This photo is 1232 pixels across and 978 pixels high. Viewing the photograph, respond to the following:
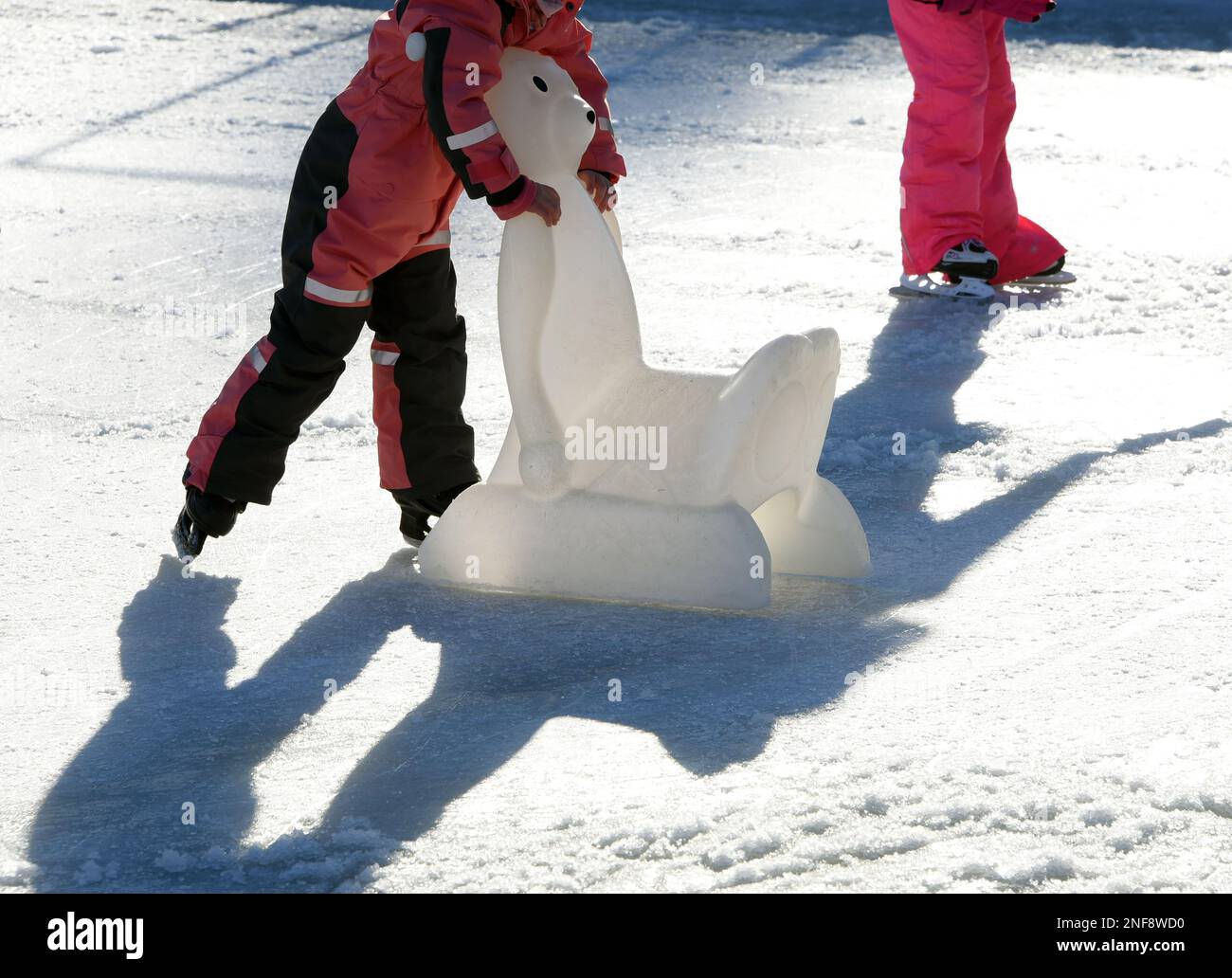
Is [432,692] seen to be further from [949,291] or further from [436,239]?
[949,291]

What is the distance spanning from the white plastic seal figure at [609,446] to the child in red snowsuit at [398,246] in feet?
0.33

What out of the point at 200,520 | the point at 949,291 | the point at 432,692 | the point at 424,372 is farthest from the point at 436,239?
the point at 949,291

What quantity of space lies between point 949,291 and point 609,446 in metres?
2.02

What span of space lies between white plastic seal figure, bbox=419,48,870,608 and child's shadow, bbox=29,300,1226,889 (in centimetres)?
6

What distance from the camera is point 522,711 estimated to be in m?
2.48

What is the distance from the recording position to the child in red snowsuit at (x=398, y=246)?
264 cm

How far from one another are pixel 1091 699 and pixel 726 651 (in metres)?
0.55

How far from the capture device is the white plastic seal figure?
2775mm
